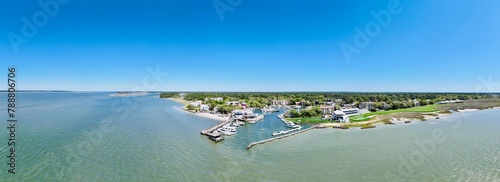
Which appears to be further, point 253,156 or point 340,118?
point 340,118

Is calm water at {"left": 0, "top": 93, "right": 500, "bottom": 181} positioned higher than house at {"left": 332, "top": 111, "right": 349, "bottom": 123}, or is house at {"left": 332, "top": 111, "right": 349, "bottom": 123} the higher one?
house at {"left": 332, "top": 111, "right": 349, "bottom": 123}

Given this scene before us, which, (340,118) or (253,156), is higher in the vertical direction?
(340,118)

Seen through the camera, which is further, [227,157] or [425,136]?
[425,136]

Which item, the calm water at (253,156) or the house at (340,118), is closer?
the calm water at (253,156)

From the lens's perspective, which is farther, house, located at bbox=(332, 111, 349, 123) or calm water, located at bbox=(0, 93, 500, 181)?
house, located at bbox=(332, 111, 349, 123)

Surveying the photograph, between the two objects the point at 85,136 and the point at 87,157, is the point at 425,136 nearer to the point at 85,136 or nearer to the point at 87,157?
the point at 87,157

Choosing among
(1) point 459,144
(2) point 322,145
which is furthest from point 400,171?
(1) point 459,144

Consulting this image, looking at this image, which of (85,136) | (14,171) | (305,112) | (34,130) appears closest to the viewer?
(14,171)

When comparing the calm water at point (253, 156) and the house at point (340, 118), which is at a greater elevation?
the house at point (340, 118)
